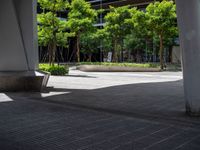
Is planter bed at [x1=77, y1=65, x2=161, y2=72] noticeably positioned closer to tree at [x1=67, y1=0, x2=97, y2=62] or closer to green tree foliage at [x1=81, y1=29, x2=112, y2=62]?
tree at [x1=67, y1=0, x2=97, y2=62]

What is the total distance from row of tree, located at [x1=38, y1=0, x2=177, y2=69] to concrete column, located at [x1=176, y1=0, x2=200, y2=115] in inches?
743

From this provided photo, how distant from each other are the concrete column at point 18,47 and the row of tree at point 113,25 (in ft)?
39.8

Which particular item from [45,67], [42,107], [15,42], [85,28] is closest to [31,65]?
[15,42]

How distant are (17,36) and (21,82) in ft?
6.78

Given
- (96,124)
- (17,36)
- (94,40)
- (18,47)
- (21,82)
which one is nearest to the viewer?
(96,124)

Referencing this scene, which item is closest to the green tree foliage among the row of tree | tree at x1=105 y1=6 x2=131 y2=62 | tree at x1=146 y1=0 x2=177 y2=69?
the row of tree

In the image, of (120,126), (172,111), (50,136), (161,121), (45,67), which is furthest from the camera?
(45,67)

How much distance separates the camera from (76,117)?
7.54m

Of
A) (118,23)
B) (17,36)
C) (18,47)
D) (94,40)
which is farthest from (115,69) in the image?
(17,36)

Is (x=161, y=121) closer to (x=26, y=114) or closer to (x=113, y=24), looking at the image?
(x=26, y=114)

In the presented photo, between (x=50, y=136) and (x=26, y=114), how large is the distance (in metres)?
2.30

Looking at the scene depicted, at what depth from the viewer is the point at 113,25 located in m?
33.3

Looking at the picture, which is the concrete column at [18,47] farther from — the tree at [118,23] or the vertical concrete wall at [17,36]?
the tree at [118,23]

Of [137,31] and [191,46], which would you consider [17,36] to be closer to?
[191,46]
